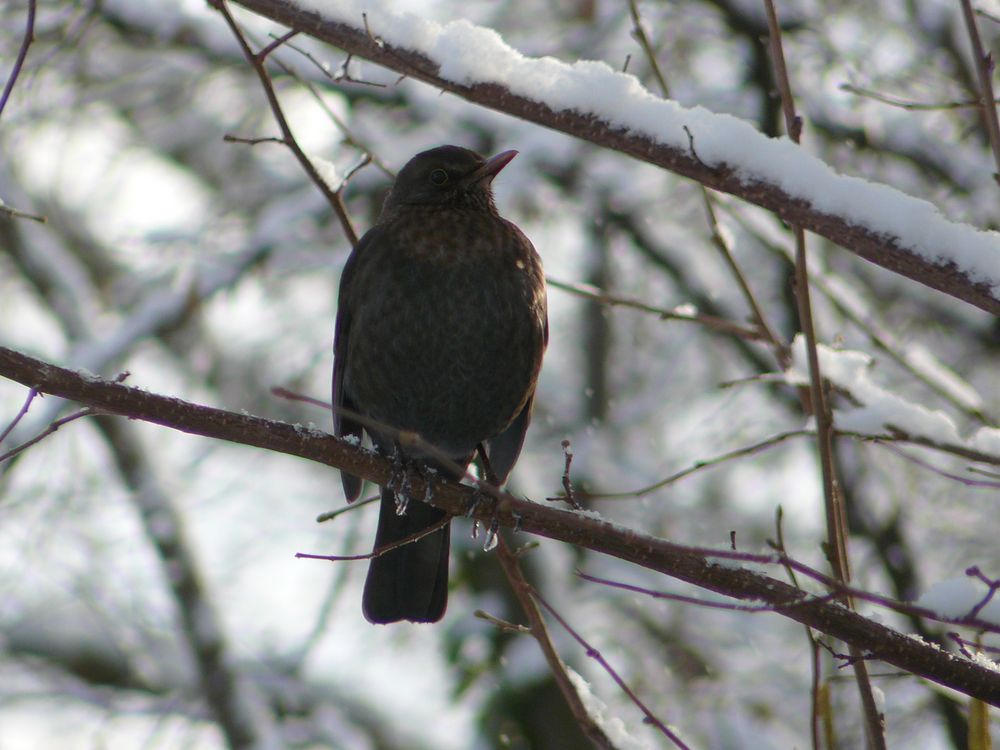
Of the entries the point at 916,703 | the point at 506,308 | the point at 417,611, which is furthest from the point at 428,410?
the point at 916,703

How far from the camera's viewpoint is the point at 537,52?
311 inches

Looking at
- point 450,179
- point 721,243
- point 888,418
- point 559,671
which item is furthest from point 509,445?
point 559,671

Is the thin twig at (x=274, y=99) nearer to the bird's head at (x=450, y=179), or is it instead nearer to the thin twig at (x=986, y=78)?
the bird's head at (x=450, y=179)

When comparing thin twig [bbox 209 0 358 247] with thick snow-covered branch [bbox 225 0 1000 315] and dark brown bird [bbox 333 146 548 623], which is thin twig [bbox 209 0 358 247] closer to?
thick snow-covered branch [bbox 225 0 1000 315]

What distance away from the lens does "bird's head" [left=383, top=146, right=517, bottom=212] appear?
4223mm

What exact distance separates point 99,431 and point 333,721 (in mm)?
2861

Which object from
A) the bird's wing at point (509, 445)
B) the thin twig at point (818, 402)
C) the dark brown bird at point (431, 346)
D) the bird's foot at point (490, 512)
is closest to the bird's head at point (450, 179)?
the dark brown bird at point (431, 346)

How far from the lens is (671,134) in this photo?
2439mm

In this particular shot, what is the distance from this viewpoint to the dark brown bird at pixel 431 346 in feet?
12.1

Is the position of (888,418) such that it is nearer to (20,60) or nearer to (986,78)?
(986,78)

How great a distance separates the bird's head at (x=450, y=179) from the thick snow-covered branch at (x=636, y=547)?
1.83 m

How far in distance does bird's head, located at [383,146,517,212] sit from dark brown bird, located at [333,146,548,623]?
0.21 ft

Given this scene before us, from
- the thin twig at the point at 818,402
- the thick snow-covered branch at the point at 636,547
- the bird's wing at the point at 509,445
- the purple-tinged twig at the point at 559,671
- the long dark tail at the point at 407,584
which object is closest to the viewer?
the thick snow-covered branch at the point at 636,547

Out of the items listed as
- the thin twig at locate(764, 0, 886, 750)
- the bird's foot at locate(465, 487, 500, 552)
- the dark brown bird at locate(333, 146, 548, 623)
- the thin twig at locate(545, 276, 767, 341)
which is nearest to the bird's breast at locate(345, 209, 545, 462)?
the dark brown bird at locate(333, 146, 548, 623)
